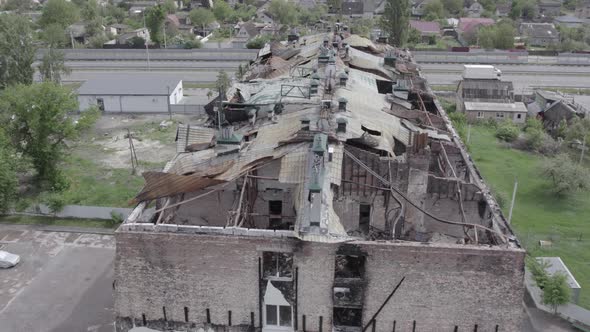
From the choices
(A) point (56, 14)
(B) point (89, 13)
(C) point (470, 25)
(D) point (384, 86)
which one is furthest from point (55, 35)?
(C) point (470, 25)

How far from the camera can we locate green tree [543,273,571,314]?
28562mm

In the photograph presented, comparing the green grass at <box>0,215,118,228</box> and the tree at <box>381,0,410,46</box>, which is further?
the tree at <box>381,0,410,46</box>

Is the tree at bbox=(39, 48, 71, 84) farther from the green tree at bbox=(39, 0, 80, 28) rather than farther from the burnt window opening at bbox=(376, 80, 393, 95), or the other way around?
the green tree at bbox=(39, 0, 80, 28)

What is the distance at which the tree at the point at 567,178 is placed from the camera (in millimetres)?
43188

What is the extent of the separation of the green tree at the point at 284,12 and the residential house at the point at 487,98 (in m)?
57.3

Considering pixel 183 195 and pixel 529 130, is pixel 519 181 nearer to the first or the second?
pixel 529 130

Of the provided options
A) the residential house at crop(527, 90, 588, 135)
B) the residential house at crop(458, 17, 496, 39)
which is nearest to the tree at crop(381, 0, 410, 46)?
the residential house at crop(527, 90, 588, 135)

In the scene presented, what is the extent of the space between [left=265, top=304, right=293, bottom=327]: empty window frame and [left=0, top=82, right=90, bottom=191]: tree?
99.2 feet

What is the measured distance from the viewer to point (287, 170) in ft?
69.1

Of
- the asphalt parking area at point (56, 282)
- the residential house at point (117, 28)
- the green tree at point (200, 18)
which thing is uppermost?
the green tree at point (200, 18)

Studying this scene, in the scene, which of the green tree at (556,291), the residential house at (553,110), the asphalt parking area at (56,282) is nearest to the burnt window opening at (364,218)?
the green tree at (556,291)

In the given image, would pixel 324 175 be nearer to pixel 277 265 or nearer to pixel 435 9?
pixel 277 265

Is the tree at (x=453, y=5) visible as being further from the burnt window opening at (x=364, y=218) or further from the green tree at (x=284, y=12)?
the burnt window opening at (x=364, y=218)

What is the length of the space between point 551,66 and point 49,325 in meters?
83.2
